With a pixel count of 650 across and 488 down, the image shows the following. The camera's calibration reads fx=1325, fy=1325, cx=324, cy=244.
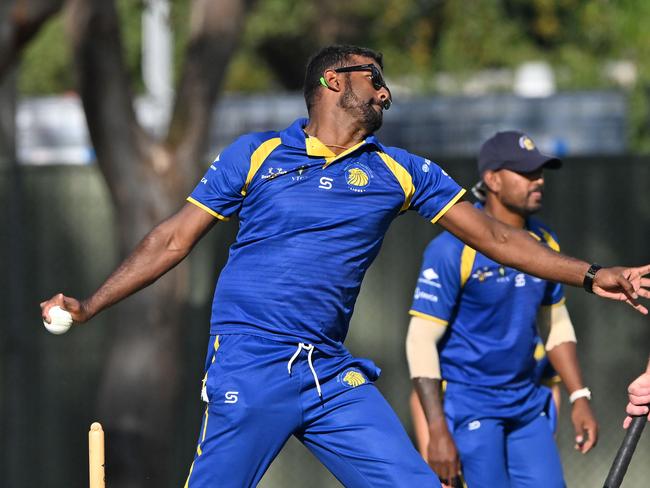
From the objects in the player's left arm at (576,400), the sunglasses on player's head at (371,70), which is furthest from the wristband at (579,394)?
the sunglasses on player's head at (371,70)

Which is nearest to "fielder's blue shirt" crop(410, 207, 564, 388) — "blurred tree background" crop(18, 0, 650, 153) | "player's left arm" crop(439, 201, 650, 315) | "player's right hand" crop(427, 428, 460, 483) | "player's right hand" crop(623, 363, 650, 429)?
"player's right hand" crop(427, 428, 460, 483)

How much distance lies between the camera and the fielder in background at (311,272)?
191 inches

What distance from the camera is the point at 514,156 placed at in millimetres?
6285

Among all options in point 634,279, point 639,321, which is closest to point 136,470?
point 639,321

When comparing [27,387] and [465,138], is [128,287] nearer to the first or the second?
[27,387]

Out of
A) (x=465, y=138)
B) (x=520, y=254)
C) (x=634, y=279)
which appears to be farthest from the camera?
(x=465, y=138)

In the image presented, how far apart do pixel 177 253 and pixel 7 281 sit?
178 inches

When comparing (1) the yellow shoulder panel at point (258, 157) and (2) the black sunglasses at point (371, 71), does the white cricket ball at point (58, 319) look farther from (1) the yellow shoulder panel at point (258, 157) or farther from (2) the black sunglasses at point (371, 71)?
(2) the black sunglasses at point (371, 71)

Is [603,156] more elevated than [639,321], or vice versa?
[603,156]

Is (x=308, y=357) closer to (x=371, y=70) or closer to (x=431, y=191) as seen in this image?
(x=431, y=191)

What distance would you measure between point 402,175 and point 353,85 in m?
0.40

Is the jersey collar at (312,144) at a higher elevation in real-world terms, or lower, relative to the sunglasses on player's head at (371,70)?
lower

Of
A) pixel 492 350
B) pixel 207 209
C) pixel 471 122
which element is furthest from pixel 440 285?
pixel 471 122

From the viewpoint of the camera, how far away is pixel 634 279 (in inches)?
191
